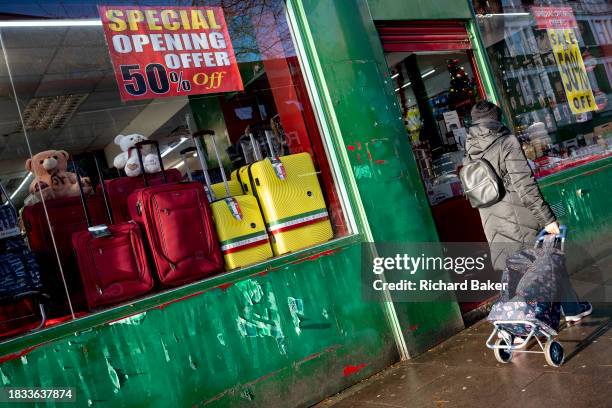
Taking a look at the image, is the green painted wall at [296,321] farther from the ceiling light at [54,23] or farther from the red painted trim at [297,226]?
the ceiling light at [54,23]

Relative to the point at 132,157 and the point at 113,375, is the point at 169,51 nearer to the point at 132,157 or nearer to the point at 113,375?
→ the point at 132,157

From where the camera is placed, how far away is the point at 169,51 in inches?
192

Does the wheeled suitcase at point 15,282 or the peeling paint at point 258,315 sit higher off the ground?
the wheeled suitcase at point 15,282

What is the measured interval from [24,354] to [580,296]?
488 cm

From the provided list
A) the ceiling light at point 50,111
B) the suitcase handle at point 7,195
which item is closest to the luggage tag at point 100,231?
the suitcase handle at point 7,195

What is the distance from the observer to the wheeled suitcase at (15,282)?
390 centimetres

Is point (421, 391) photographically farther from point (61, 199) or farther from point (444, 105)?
point (444, 105)

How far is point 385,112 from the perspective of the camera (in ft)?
18.4

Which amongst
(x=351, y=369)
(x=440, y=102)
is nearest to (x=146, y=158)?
(x=351, y=369)

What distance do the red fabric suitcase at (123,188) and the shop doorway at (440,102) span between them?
2578 millimetres

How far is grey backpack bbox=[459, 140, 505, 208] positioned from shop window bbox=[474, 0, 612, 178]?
279 centimetres

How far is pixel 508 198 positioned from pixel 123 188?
2.94 meters

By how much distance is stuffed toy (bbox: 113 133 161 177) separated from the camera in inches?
183

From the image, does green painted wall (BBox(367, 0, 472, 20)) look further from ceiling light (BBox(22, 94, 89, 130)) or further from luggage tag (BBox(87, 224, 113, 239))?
luggage tag (BBox(87, 224, 113, 239))
